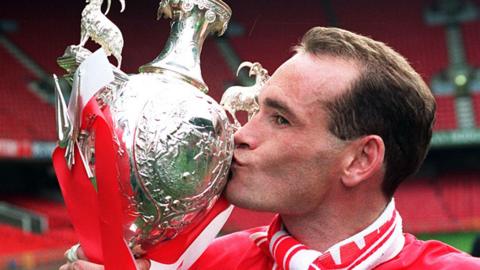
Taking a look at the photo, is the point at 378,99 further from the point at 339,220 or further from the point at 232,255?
the point at 232,255

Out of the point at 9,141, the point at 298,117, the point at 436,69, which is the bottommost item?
the point at 9,141

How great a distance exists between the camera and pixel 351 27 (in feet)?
28.0

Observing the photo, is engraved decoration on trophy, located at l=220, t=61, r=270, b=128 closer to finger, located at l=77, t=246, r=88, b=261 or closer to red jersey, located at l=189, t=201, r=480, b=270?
red jersey, located at l=189, t=201, r=480, b=270

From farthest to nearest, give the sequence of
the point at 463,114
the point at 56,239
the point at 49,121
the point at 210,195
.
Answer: the point at 463,114 < the point at 49,121 < the point at 56,239 < the point at 210,195

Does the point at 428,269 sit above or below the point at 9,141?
above

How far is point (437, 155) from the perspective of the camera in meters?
11.3

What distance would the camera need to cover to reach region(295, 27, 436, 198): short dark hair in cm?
110

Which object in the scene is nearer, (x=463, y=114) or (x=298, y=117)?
(x=298, y=117)

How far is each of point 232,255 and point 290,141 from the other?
36 cm

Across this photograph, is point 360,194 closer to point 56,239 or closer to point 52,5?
point 56,239

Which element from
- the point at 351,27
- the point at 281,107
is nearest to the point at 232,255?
the point at 281,107

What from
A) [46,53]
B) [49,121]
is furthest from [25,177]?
[46,53]

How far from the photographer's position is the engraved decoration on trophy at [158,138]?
98cm

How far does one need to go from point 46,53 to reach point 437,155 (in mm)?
6703
